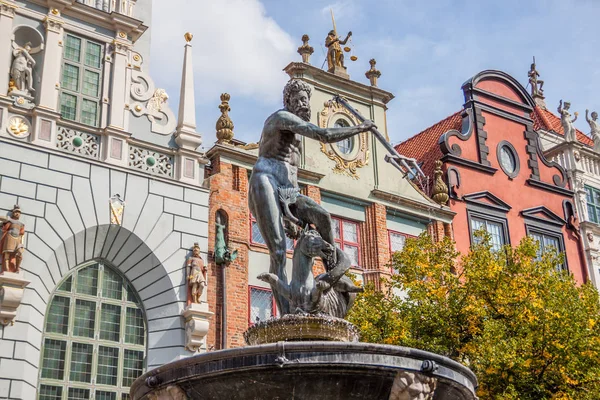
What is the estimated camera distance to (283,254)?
397 inches

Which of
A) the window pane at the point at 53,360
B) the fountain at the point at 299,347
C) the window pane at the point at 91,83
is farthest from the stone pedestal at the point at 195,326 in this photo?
the fountain at the point at 299,347

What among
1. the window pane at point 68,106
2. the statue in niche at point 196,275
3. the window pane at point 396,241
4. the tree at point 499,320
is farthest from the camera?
the window pane at point 396,241

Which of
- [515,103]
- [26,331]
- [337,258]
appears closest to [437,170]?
[515,103]

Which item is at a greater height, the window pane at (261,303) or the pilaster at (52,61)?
the pilaster at (52,61)

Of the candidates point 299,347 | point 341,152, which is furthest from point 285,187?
point 341,152

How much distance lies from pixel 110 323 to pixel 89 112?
16.2 ft

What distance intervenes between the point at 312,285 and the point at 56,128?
11309 mm

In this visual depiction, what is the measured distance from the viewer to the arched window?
1770cm

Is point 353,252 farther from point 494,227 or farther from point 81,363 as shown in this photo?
point 81,363

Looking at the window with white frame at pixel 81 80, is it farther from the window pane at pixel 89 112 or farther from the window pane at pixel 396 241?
the window pane at pixel 396 241

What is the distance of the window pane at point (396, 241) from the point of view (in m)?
24.8

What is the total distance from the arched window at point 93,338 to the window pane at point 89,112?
342cm

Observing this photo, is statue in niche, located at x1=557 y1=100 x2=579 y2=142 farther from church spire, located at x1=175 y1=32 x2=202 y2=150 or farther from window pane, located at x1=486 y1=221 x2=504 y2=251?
church spire, located at x1=175 y1=32 x2=202 y2=150

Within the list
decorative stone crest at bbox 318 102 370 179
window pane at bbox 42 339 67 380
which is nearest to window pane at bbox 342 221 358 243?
decorative stone crest at bbox 318 102 370 179
